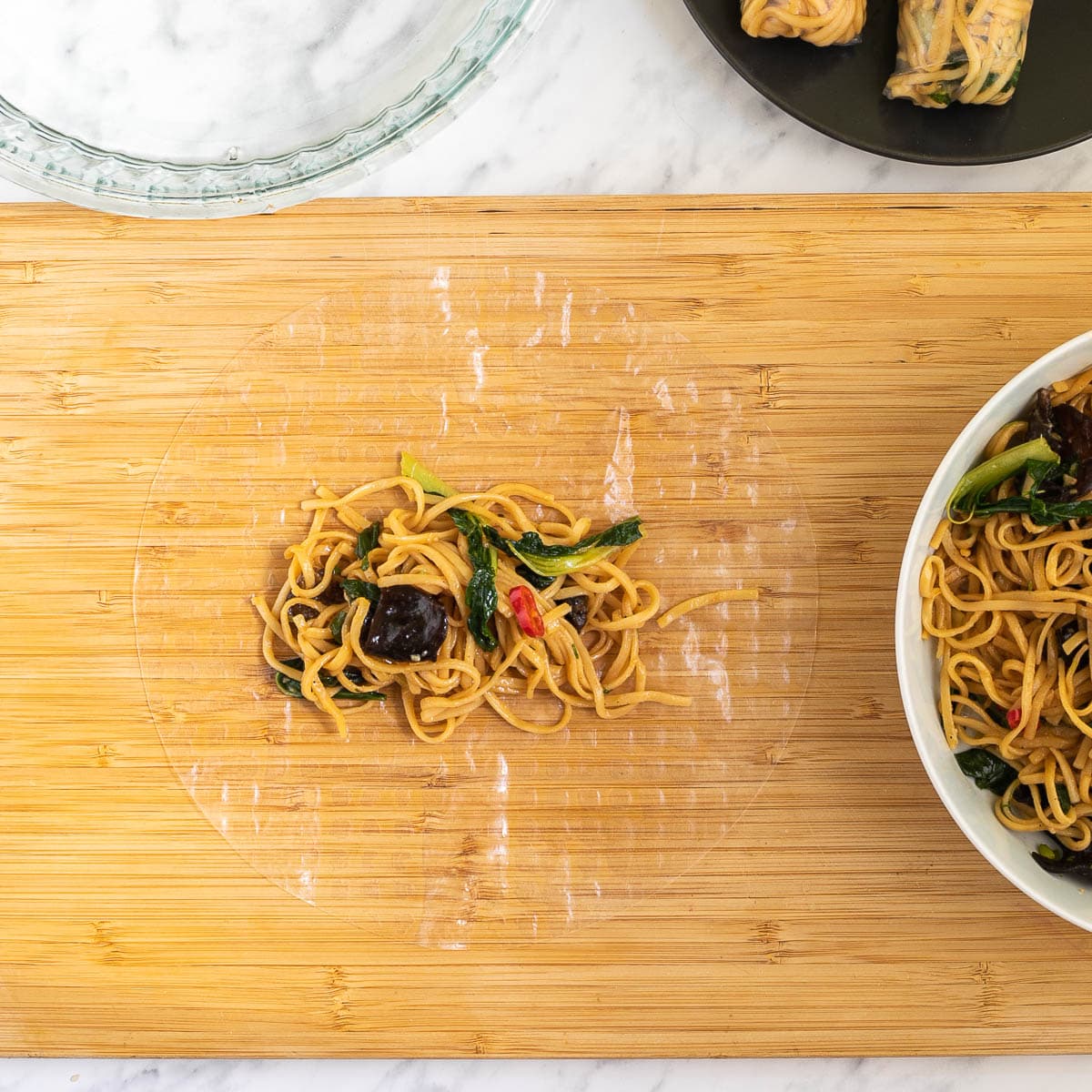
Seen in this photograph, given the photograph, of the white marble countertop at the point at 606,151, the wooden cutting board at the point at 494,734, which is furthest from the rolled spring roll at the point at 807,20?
the wooden cutting board at the point at 494,734

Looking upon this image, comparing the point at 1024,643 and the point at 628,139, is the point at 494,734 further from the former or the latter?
the point at 628,139

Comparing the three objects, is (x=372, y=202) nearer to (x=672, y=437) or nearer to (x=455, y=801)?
(x=672, y=437)

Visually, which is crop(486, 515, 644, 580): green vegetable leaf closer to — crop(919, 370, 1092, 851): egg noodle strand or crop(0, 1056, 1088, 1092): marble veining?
crop(919, 370, 1092, 851): egg noodle strand

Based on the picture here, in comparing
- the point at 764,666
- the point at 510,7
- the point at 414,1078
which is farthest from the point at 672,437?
the point at 414,1078

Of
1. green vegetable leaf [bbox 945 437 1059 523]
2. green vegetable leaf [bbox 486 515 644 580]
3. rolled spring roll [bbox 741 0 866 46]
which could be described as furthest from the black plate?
green vegetable leaf [bbox 486 515 644 580]

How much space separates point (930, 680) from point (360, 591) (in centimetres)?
116

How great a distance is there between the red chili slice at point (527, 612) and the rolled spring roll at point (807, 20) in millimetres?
1240

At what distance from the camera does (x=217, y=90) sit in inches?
62.2

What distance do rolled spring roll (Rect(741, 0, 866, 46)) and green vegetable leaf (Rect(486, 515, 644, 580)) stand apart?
1.04 meters

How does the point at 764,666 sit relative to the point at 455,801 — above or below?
above

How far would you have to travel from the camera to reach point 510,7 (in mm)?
1626

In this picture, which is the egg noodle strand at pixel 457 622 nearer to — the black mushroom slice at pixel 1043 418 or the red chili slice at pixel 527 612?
the red chili slice at pixel 527 612

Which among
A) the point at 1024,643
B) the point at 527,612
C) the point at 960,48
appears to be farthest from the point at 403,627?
the point at 960,48

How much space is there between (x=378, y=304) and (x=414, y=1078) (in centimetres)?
170
